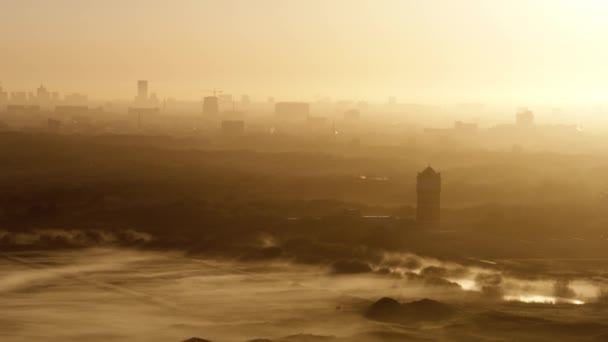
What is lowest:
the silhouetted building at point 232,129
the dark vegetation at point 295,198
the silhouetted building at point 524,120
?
the dark vegetation at point 295,198

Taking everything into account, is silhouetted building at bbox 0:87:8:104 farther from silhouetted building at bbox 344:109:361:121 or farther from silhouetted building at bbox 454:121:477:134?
silhouetted building at bbox 454:121:477:134

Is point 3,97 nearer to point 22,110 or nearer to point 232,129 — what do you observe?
point 22,110

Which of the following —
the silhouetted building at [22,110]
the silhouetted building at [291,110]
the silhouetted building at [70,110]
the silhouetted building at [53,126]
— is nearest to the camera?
the silhouetted building at [53,126]

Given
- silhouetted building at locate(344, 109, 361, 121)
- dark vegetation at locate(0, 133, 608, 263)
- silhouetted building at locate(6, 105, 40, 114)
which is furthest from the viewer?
silhouetted building at locate(344, 109, 361, 121)

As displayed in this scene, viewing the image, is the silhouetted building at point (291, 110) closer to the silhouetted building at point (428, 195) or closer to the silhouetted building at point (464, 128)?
the silhouetted building at point (464, 128)

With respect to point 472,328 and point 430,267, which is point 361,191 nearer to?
point 430,267

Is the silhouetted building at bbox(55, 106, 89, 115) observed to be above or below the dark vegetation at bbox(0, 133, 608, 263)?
above

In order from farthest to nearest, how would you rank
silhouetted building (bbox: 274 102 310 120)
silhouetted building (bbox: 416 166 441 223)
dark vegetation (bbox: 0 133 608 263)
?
1. silhouetted building (bbox: 274 102 310 120)
2. dark vegetation (bbox: 0 133 608 263)
3. silhouetted building (bbox: 416 166 441 223)

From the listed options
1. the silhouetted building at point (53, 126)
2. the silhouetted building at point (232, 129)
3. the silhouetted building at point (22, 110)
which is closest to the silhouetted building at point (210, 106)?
the silhouetted building at point (22, 110)

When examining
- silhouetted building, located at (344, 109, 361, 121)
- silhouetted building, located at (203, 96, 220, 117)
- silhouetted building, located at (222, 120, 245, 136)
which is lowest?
silhouetted building, located at (222, 120, 245, 136)

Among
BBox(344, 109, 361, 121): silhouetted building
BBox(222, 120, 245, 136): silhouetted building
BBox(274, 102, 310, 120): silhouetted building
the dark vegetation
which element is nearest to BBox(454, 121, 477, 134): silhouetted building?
the dark vegetation
